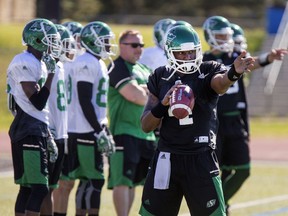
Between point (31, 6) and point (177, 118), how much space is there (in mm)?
39140

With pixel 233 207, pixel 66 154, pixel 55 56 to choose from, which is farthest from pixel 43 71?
pixel 233 207

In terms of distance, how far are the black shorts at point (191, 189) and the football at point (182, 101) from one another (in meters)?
0.43

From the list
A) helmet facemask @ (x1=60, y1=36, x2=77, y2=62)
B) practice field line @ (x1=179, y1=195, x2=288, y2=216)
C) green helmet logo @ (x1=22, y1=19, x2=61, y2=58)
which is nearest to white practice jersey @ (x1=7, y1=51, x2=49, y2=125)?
green helmet logo @ (x1=22, y1=19, x2=61, y2=58)

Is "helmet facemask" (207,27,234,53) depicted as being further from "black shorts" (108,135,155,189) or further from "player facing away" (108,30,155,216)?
"black shorts" (108,135,155,189)

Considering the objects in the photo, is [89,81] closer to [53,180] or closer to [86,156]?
[86,156]

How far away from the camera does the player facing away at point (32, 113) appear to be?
7.96 m

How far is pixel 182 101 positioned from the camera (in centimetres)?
673

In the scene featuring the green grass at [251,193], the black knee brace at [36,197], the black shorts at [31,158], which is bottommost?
the green grass at [251,193]

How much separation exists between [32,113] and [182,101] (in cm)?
185

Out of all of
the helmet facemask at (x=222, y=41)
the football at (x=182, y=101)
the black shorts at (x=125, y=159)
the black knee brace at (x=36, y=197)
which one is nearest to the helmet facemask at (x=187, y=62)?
the football at (x=182, y=101)

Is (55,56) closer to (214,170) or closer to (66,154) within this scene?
(66,154)

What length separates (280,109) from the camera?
1166 inches

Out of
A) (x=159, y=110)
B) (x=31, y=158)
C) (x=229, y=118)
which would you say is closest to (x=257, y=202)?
(x=229, y=118)

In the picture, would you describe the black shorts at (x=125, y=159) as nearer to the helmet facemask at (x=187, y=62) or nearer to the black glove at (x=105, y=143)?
the black glove at (x=105, y=143)
